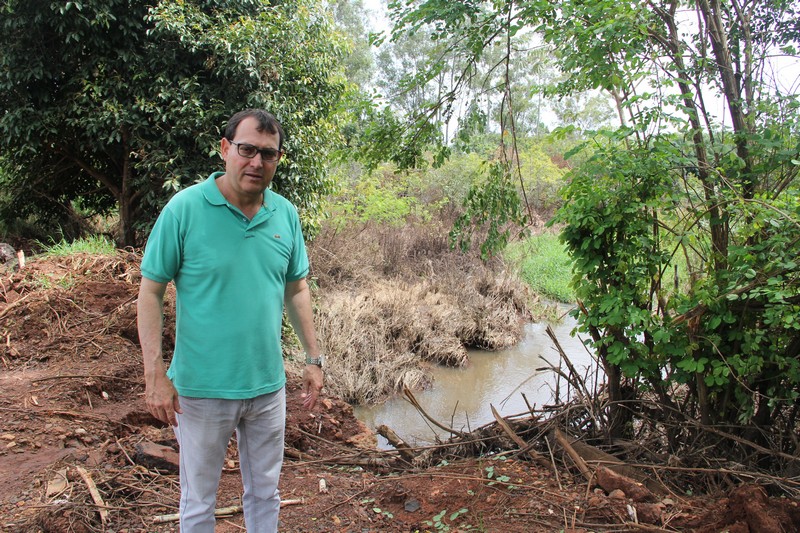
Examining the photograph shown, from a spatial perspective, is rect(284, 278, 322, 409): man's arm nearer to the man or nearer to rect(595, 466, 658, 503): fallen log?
the man

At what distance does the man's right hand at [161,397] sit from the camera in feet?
6.72

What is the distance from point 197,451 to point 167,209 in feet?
3.05

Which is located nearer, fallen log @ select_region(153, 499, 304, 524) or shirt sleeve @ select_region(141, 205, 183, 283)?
shirt sleeve @ select_region(141, 205, 183, 283)

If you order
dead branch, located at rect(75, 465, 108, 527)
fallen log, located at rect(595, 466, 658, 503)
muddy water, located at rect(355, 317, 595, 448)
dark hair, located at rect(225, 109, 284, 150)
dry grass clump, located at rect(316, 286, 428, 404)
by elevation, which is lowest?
muddy water, located at rect(355, 317, 595, 448)

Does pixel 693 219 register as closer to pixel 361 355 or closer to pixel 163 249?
pixel 163 249

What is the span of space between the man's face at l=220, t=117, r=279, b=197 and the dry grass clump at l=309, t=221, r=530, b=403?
6.35m

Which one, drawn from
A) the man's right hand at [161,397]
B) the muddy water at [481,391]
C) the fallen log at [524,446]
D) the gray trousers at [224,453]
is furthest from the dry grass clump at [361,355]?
the man's right hand at [161,397]

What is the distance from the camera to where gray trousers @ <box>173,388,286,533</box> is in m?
2.14

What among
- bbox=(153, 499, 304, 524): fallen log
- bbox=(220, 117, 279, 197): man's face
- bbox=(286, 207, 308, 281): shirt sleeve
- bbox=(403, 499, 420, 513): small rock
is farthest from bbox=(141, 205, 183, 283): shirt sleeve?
bbox=(403, 499, 420, 513): small rock

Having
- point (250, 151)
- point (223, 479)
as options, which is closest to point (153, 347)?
point (250, 151)

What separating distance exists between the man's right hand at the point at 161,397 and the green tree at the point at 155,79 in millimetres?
5507

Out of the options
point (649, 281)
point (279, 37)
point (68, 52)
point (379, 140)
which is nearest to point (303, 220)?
point (279, 37)

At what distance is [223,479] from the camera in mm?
3672

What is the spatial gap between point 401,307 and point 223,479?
667 centimetres
